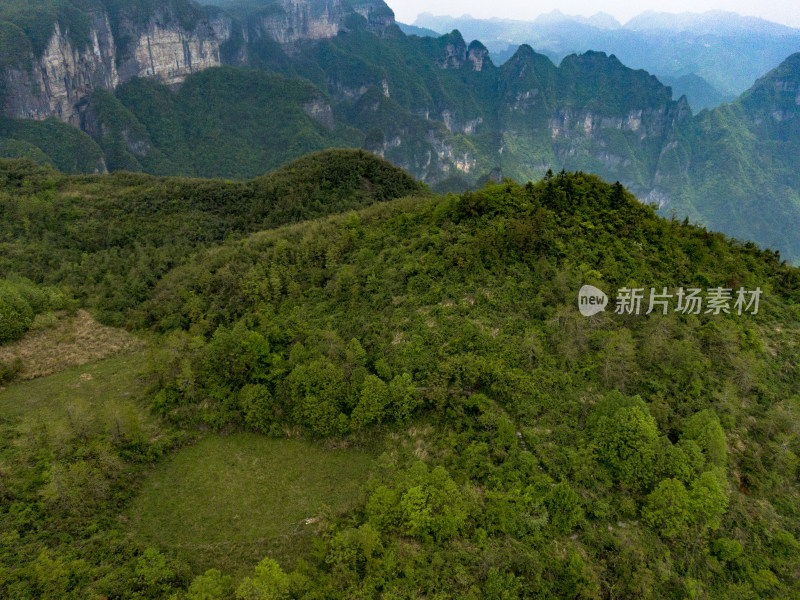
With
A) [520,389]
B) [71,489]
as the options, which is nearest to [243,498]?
[71,489]

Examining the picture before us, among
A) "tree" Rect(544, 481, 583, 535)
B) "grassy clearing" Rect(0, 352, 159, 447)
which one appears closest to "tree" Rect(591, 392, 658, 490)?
"tree" Rect(544, 481, 583, 535)

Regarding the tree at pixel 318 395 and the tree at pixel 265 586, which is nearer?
the tree at pixel 265 586

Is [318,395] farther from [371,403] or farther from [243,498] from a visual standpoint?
[243,498]

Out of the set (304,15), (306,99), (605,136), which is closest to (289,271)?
(306,99)

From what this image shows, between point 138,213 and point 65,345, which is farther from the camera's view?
point 138,213

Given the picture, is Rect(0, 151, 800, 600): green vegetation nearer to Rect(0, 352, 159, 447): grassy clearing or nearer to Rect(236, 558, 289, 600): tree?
Rect(236, 558, 289, 600): tree

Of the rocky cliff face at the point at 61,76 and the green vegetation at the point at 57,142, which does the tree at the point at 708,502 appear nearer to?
the green vegetation at the point at 57,142

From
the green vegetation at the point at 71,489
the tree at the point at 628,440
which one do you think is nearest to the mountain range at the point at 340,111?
the green vegetation at the point at 71,489
